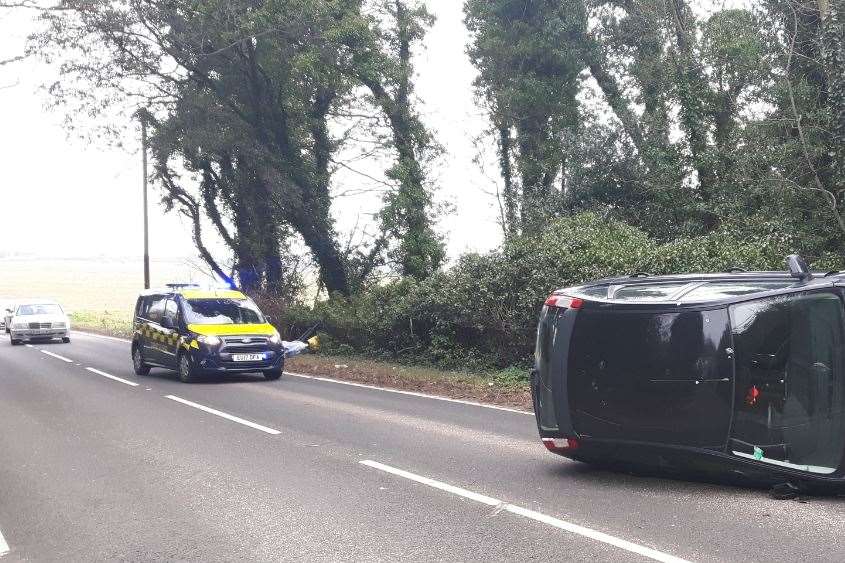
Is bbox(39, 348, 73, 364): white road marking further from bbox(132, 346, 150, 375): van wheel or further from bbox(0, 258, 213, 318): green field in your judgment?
bbox(0, 258, 213, 318): green field

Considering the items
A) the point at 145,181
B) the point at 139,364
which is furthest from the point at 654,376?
the point at 145,181

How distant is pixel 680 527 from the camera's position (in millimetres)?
6043

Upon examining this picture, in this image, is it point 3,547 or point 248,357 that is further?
point 248,357

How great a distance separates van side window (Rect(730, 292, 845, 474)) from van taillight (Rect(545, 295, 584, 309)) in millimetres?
1376

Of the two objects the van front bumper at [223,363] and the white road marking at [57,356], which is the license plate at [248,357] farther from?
the white road marking at [57,356]

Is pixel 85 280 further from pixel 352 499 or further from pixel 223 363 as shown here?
pixel 352 499

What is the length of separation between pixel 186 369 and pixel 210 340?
908mm

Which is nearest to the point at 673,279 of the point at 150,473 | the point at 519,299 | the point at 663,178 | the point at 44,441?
the point at 150,473

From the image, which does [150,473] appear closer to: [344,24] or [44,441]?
[44,441]

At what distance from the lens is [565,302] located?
7867mm

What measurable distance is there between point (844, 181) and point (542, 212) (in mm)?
8946

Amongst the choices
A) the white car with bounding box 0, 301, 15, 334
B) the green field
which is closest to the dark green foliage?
the green field

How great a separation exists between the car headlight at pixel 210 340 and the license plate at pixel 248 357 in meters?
0.44

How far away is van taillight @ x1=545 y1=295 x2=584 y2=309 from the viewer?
7734 millimetres
